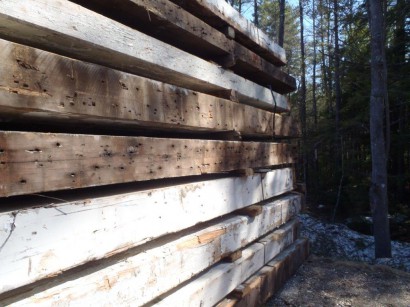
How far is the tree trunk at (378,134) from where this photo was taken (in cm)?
939

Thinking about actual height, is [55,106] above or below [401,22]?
below

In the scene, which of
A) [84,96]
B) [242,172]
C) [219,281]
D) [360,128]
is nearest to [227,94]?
[242,172]

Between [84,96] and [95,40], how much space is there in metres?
0.38

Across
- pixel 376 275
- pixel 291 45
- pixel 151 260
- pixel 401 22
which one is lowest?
pixel 376 275

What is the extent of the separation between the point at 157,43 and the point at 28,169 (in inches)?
56.1

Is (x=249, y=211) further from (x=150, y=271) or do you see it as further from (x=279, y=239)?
(x=150, y=271)

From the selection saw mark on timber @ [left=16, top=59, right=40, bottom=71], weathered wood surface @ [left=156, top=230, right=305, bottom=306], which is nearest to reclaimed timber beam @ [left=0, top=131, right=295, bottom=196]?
saw mark on timber @ [left=16, top=59, right=40, bottom=71]

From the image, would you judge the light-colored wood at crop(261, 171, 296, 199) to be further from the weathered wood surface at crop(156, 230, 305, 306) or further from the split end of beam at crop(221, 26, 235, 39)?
the split end of beam at crop(221, 26, 235, 39)

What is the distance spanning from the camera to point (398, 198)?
14.9 m

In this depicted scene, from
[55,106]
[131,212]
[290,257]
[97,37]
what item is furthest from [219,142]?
[290,257]

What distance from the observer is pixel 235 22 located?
13.5 ft

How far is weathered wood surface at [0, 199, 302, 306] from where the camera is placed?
1.89 metres

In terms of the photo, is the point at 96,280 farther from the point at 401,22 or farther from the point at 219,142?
the point at 401,22

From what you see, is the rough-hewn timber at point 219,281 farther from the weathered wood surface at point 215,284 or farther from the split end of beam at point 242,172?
the split end of beam at point 242,172
